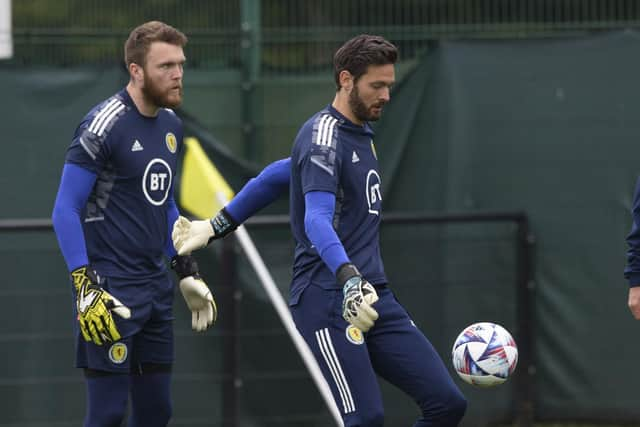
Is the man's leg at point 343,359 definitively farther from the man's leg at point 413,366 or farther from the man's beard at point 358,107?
the man's beard at point 358,107

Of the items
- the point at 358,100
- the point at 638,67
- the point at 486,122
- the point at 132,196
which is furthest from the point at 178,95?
the point at 638,67

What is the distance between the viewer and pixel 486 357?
6184 millimetres

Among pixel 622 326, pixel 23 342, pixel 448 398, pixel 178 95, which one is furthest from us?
pixel 622 326

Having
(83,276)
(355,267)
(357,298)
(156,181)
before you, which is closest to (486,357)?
(355,267)

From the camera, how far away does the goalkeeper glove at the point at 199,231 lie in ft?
20.7

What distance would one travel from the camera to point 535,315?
8.86 meters

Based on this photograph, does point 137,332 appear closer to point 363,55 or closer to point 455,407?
point 455,407

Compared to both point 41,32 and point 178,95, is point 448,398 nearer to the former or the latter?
point 178,95

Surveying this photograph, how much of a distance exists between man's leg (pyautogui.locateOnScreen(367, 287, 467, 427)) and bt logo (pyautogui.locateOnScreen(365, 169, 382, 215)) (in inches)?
15.0

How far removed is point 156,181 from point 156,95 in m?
0.41

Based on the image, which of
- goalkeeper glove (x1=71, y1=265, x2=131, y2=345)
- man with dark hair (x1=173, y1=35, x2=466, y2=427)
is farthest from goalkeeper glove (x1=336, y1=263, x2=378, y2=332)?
goalkeeper glove (x1=71, y1=265, x2=131, y2=345)

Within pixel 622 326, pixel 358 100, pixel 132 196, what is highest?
pixel 358 100

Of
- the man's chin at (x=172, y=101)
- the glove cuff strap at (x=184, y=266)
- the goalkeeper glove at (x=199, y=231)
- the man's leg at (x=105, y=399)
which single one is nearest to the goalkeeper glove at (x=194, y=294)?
the glove cuff strap at (x=184, y=266)

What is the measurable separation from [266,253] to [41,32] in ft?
7.00
